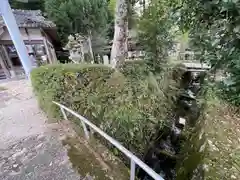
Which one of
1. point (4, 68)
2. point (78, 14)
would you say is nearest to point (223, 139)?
point (78, 14)

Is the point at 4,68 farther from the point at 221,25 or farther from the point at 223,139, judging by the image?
the point at 223,139

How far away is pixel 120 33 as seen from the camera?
5227mm

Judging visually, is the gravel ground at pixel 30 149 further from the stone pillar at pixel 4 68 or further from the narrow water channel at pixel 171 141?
the stone pillar at pixel 4 68

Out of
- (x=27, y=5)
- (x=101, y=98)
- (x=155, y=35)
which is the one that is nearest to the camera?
(x=101, y=98)

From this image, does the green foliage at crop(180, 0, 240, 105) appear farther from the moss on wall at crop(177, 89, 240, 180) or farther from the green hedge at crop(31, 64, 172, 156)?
the green hedge at crop(31, 64, 172, 156)

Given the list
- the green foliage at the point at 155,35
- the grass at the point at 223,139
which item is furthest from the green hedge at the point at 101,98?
the green foliage at the point at 155,35

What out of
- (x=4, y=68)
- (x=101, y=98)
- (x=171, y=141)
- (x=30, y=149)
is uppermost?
(x=101, y=98)

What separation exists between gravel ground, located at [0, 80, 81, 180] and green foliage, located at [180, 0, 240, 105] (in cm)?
367

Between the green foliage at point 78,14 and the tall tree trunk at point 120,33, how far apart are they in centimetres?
830

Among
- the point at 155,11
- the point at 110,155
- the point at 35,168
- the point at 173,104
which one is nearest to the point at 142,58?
the point at 155,11

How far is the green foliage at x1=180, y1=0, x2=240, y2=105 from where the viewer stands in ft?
10.6

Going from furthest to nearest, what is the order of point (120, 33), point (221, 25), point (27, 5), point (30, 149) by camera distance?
point (27, 5) < point (120, 33) < point (221, 25) < point (30, 149)

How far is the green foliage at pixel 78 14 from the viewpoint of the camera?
12141 mm

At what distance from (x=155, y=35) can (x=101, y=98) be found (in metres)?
3.72
